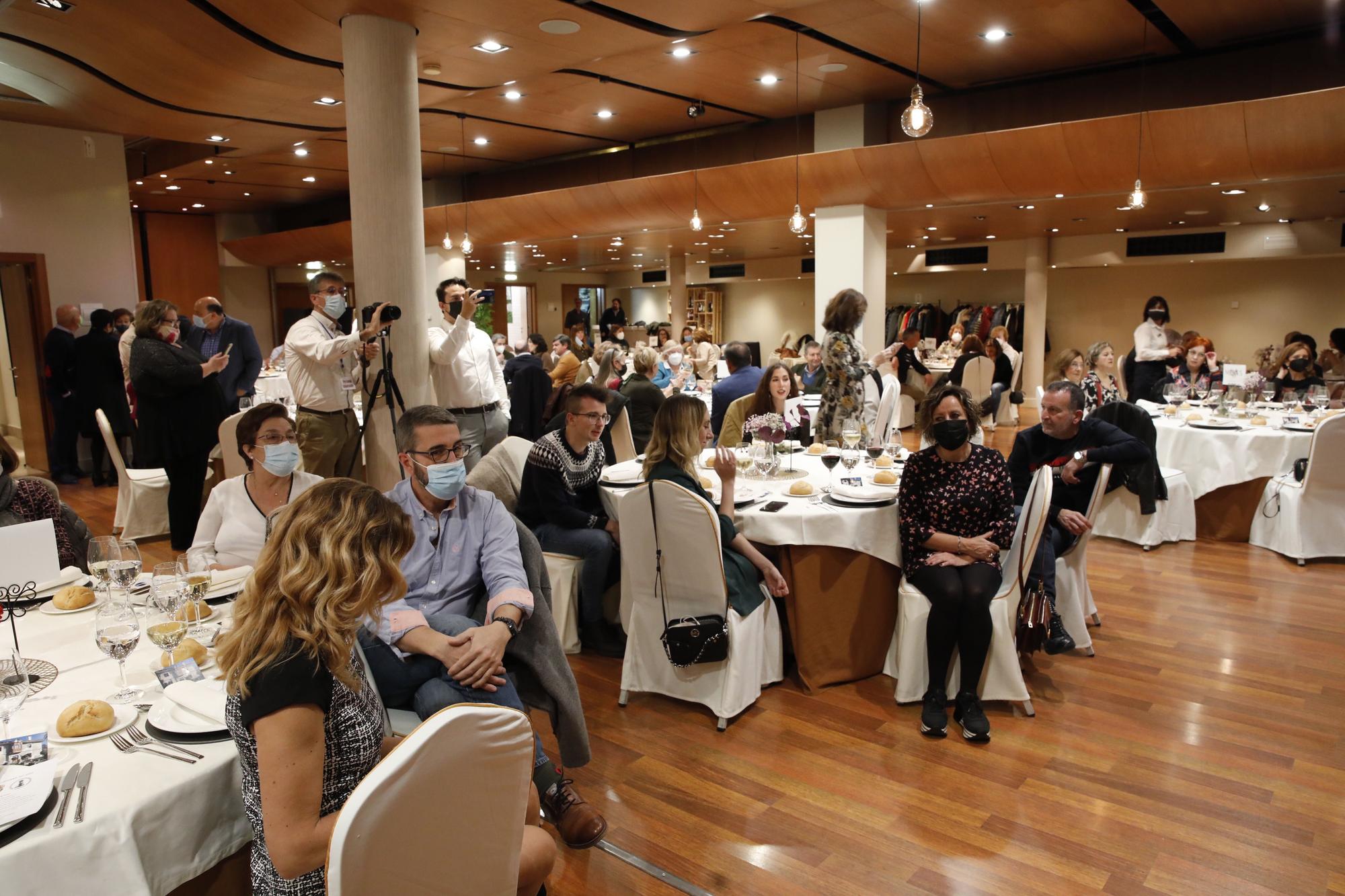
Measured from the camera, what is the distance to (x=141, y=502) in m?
6.26

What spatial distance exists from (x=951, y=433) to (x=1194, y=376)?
595cm

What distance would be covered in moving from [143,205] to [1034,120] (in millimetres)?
14453

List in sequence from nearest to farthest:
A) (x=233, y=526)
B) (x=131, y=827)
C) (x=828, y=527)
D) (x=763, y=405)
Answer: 1. (x=131, y=827)
2. (x=233, y=526)
3. (x=828, y=527)
4. (x=763, y=405)

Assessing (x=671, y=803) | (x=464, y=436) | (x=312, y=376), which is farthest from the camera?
(x=464, y=436)

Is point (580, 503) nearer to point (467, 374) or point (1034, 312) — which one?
point (467, 374)

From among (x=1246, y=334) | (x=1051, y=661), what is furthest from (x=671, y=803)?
(x=1246, y=334)

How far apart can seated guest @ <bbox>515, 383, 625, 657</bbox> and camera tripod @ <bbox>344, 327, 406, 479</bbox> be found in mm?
982

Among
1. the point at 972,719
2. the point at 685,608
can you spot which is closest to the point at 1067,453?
the point at 972,719

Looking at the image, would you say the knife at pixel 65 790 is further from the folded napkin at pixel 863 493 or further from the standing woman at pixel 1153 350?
the standing woman at pixel 1153 350

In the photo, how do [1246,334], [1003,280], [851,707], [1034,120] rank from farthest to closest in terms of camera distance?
1. [1003,280]
2. [1246,334]
3. [1034,120]
4. [851,707]

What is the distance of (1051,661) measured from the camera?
4062mm

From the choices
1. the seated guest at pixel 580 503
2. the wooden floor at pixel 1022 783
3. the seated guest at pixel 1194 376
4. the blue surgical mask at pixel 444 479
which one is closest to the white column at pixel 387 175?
the seated guest at pixel 580 503

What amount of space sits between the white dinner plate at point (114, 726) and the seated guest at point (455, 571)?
620 millimetres

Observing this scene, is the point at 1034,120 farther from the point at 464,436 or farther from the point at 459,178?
the point at 459,178
